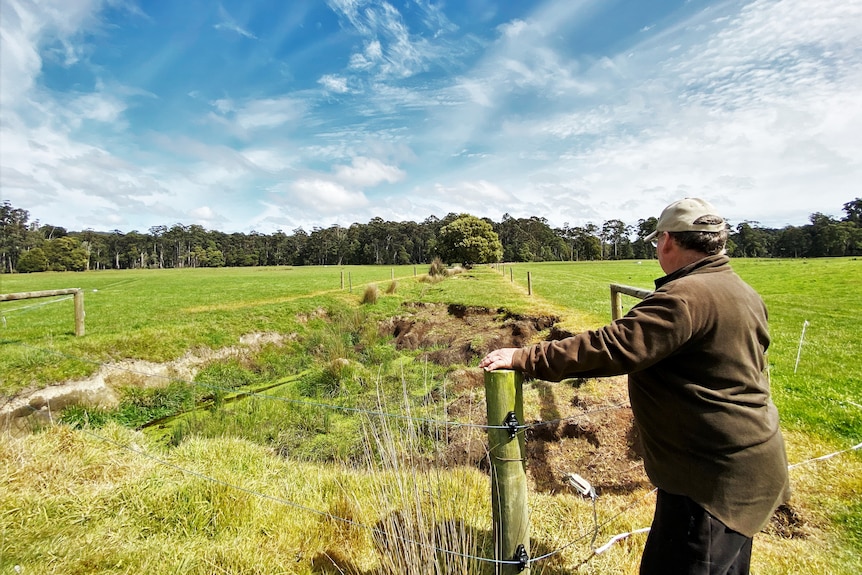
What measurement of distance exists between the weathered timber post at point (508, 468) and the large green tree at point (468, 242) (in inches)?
1748

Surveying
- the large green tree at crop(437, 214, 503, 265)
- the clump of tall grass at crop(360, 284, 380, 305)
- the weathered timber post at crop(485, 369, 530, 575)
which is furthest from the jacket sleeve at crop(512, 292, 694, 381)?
the large green tree at crop(437, 214, 503, 265)

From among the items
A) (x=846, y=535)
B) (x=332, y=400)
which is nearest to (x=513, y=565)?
(x=846, y=535)

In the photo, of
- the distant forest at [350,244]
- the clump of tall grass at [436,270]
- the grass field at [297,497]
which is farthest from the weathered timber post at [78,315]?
the distant forest at [350,244]

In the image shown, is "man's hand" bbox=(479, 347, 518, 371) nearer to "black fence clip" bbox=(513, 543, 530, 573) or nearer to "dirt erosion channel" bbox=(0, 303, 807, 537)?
"dirt erosion channel" bbox=(0, 303, 807, 537)

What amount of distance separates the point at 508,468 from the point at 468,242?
4445 cm

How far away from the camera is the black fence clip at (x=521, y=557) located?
2348 millimetres

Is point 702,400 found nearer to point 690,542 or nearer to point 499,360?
point 690,542

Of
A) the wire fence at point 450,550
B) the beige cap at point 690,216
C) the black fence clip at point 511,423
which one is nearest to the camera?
the beige cap at point 690,216

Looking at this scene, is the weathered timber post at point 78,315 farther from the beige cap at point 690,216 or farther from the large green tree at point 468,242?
the large green tree at point 468,242

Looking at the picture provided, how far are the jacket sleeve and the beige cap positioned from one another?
1.50 ft

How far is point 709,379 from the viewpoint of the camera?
1.84 m

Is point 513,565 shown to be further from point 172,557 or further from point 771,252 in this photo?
point 771,252

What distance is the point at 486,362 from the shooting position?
222 centimetres

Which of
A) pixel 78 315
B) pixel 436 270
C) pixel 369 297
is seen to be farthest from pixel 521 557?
pixel 436 270
